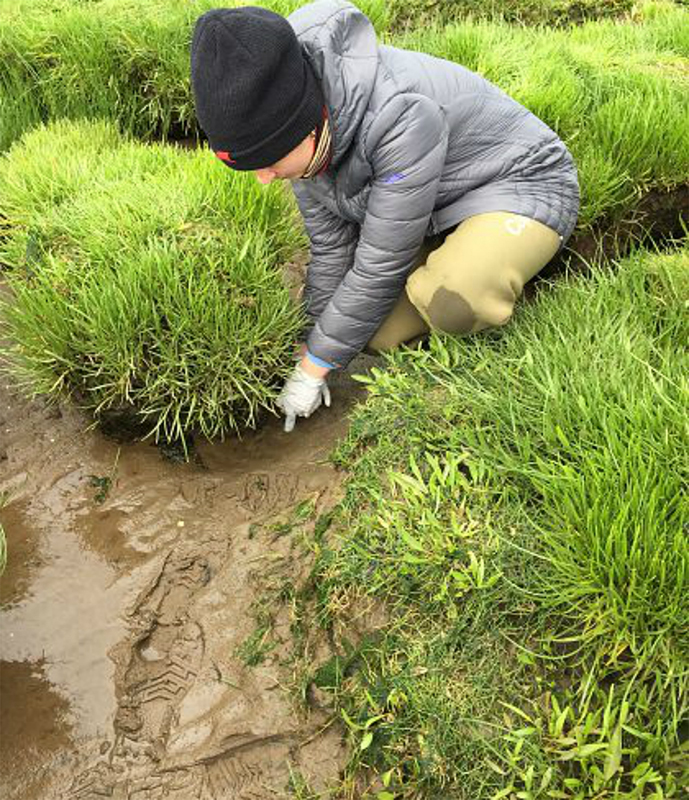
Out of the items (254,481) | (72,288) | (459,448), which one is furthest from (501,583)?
(72,288)

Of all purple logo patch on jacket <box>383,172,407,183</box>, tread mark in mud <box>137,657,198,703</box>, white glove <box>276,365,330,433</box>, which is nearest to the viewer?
tread mark in mud <box>137,657,198,703</box>

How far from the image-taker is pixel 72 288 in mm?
2635

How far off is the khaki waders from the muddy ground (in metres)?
0.63

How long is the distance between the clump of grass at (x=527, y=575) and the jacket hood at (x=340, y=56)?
0.82 m

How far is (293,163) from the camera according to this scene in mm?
2197

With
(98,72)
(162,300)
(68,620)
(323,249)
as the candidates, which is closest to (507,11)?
(98,72)

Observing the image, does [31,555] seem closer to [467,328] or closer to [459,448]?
[459,448]

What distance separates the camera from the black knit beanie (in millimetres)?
1842

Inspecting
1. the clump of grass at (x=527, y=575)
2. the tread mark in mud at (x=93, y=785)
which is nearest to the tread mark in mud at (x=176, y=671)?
the tread mark in mud at (x=93, y=785)

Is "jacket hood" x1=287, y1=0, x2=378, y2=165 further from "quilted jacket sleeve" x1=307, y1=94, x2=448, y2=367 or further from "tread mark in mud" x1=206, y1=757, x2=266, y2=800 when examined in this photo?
"tread mark in mud" x1=206, y1=757, x2=266, y2=800

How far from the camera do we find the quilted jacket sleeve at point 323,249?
107 inches

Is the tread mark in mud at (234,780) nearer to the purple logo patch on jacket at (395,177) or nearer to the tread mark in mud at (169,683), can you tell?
the tread mark in mud at (169,683)

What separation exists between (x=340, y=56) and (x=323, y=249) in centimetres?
75

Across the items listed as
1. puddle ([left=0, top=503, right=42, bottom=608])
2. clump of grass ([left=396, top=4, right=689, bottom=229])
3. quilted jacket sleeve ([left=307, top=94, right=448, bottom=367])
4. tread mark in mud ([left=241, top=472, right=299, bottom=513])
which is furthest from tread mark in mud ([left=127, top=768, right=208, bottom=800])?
clump of grass ([left=396, top=4, right=689, bottom=229])
